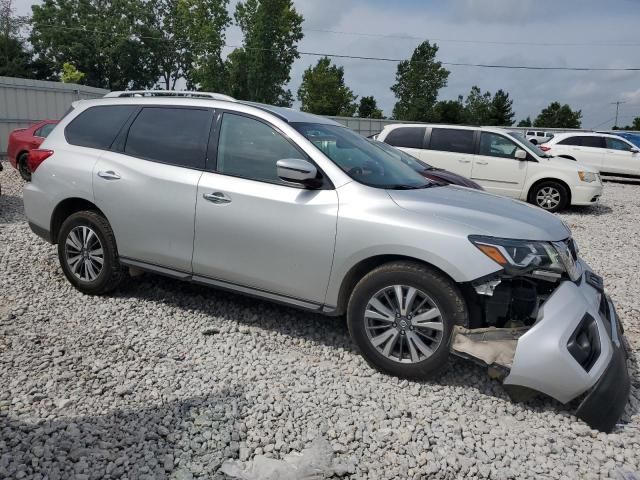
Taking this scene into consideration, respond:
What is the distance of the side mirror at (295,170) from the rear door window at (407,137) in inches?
321

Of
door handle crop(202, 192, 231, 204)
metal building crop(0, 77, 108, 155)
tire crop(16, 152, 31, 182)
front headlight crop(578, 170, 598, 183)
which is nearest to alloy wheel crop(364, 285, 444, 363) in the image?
door handle crop(202, 192, 231, 204)

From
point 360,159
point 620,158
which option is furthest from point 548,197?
point 360,159

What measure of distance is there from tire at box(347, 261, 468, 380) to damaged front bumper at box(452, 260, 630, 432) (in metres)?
0.14

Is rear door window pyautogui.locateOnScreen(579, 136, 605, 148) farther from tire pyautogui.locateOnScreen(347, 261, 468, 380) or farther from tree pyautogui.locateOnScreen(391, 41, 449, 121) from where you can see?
tree pyautogui.locateOnScreen(391, 41, 449, 121)

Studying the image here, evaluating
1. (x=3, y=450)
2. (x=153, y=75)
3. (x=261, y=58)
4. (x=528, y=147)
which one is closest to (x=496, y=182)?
(x=528, y=147)

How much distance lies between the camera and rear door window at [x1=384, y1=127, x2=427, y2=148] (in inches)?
440

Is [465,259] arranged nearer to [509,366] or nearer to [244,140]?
[509,366]

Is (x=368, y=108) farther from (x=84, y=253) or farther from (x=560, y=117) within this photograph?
(x=84, y=253)

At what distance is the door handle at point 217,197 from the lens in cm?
372

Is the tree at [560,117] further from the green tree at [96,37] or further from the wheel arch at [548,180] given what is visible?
the wheel arch at [548,180]

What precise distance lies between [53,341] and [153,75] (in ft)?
199

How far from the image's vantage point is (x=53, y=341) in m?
3.74

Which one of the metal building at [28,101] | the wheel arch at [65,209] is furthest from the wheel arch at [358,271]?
the metal building at [28,101]

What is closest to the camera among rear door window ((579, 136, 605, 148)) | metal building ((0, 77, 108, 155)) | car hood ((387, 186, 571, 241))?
car hood ((387, 186, 571, 241))
